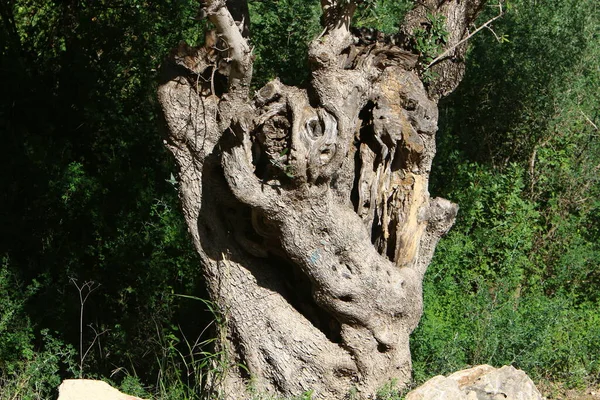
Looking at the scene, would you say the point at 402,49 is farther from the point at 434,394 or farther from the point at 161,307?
the point at 161,307

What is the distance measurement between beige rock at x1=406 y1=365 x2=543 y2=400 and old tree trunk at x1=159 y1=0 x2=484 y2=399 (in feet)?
2.42

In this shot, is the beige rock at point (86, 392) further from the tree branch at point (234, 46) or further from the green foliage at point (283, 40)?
the green foliage at point (283, 40)

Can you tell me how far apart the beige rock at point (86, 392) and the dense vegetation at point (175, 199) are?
958 millimetres

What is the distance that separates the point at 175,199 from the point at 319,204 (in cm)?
274

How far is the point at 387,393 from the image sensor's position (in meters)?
5.61

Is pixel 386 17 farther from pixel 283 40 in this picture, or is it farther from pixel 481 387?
pixel 481 387

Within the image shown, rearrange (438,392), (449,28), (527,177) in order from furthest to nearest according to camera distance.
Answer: (527,177)
(449,28)
(438,392)

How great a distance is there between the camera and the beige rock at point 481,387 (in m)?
4.87

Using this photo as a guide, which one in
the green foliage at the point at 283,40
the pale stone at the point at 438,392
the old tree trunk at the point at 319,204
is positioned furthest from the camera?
the green foliage at the point at 283,40

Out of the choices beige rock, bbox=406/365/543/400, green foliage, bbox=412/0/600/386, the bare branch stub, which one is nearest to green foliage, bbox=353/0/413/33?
green foliage, bbox=412/0/600/386

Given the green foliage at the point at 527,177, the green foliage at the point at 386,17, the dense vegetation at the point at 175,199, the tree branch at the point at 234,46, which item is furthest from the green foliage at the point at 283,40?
the tree branch at the point at 234,46

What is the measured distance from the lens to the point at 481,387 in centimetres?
504

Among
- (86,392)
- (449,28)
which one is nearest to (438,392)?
(86,392)

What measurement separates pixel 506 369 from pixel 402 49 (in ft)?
7.07
